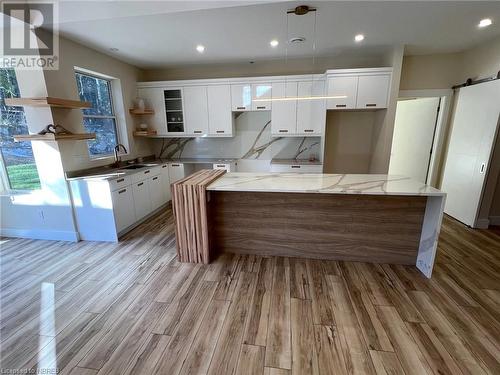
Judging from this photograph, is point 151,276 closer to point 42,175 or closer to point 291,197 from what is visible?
point 291,197

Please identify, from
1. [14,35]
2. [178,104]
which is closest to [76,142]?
[14,35]

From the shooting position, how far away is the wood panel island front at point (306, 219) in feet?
7.84

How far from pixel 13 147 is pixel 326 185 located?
3.98 meters

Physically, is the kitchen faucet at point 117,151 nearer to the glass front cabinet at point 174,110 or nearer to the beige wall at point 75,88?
the beige wall at point 75,88

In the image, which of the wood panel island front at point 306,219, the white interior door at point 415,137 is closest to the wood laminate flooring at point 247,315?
the wood panel island front at point 306,219

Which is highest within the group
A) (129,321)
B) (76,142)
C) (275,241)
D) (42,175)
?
(76,142)

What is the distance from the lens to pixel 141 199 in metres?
3.71

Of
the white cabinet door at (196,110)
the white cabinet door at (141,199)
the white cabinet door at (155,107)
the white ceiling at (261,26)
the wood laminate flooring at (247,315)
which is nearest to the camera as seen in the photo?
the wood laminate flooring at (247,315)

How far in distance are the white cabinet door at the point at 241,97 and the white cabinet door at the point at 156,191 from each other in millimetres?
1919

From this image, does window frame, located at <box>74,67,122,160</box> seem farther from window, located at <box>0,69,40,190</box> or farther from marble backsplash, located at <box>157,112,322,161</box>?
marble backsplash, located at <box>157,112,322,161</box>

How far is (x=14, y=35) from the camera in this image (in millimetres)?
2646

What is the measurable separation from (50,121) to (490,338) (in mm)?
4672

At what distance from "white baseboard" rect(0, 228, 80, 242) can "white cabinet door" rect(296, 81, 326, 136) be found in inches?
153

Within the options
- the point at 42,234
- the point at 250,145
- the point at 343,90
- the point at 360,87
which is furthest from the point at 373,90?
the point at 42,234
